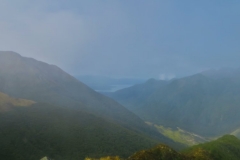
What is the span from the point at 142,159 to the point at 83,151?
136395 mm

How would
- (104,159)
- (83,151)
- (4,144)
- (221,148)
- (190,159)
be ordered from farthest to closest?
1. (83,151)
2. (4,144)
3. (221,148)
4. (190,159)
5. (104,159)

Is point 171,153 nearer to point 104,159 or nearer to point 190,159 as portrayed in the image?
point 190,159

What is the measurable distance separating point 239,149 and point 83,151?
104 meters

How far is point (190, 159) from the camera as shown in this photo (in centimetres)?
7038

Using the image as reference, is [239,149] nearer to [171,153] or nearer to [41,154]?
[171,153]

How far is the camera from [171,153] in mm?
66062

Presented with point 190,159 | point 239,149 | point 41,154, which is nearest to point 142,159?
point 190,159

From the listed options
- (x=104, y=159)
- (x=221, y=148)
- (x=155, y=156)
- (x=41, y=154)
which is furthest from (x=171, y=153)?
(x=41, y=154)

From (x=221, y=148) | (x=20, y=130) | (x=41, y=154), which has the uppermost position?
(x=221, y=148)

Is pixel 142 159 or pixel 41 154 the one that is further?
pixel 41 154

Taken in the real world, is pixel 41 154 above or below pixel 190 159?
below

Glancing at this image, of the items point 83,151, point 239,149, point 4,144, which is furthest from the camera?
point 83,151

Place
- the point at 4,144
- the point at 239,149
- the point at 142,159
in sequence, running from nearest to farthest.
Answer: the point at 142,159, the point at 239,149, the point at 4,144

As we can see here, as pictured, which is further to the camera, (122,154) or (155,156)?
(122,154)
